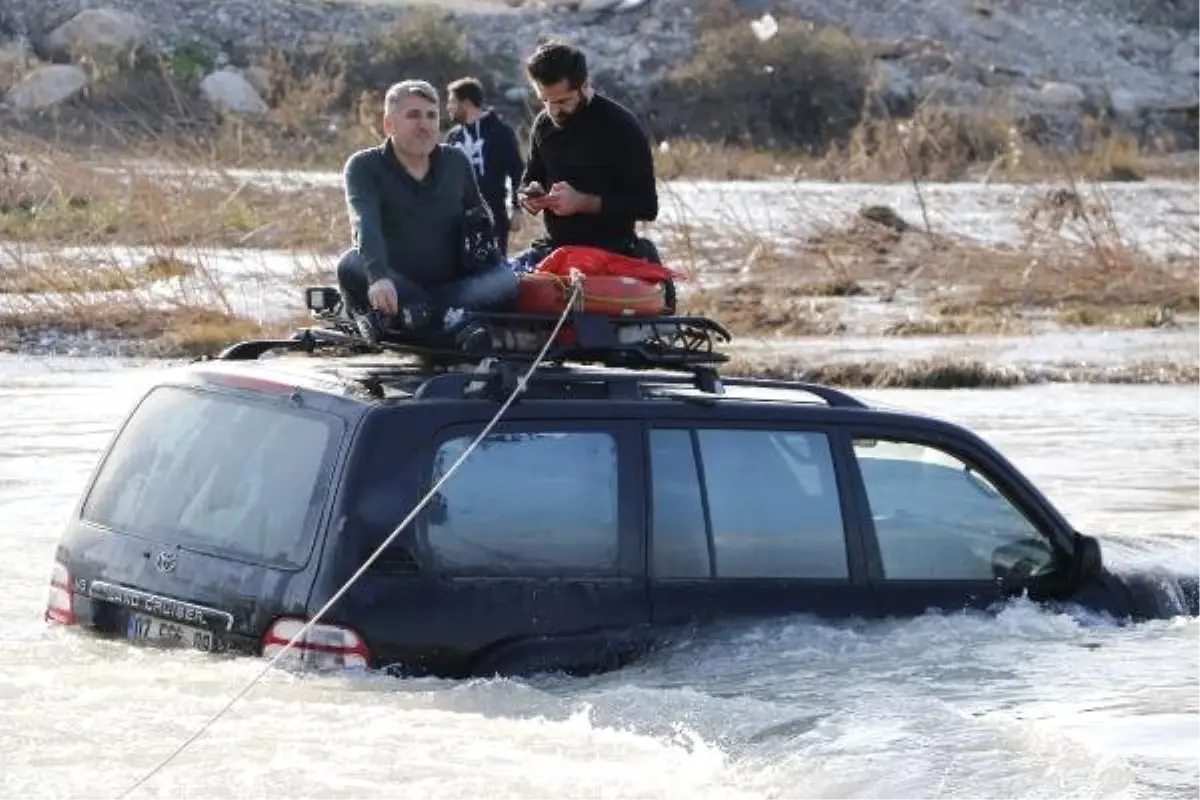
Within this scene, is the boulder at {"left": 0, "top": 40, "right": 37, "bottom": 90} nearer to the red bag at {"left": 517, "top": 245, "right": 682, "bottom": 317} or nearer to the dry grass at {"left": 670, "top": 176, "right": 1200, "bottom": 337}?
the dry grass at {"left": 670, "top": 176, "right": 1200, "bottom": 337}

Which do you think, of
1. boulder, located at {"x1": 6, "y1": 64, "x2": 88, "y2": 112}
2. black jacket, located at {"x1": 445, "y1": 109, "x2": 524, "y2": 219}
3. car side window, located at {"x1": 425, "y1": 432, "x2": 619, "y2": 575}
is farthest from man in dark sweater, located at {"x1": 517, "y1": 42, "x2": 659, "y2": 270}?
boulder, located at {"x1": 6, "y1": 64, "x2": 88, "y2": 112}

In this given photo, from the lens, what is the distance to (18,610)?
9.65m

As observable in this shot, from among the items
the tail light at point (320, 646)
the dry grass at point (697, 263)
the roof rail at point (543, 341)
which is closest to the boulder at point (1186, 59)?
the dry grass at point (697, 263)

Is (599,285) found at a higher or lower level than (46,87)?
higher

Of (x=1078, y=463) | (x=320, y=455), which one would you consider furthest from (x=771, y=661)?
(x=1078, y=463)

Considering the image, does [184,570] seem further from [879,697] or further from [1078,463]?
[1078,463]

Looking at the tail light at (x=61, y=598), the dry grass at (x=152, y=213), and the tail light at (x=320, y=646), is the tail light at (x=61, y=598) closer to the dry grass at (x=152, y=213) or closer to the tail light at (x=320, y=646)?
the tail light at (x=320, y=646)

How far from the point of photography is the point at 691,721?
24.8 ft

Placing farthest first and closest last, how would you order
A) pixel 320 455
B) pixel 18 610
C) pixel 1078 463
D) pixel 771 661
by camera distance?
pixel 1078 463
pixel 18 610
pixel 771 661
pixel 320 455

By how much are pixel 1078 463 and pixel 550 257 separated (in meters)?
7.26

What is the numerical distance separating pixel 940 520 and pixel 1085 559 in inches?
20.8

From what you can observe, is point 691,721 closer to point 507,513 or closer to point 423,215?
point 507,513

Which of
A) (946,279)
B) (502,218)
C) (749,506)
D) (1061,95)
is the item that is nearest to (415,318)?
(749,506)

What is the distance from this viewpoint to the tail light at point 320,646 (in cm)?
720
